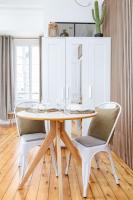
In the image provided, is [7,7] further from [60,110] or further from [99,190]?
[99,190]

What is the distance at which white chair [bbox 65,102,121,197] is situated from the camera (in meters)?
2.47

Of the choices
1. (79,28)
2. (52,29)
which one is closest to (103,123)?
(52,29)

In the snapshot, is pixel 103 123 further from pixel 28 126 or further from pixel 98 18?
pixel 98 18

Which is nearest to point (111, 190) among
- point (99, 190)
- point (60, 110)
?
point (99, 190)

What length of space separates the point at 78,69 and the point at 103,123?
1541 mm

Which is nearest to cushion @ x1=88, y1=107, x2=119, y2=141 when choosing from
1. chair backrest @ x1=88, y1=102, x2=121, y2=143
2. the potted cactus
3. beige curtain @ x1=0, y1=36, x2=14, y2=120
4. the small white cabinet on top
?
chair backrest @ x1=88, y1=102, x2=121, y2=143

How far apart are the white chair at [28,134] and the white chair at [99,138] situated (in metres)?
0.45

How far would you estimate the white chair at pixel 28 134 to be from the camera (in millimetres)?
2781

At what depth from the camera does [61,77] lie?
13.6 feet

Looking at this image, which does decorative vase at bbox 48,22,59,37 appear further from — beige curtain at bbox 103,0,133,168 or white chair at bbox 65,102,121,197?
white chair at bbox 65,102,121,197

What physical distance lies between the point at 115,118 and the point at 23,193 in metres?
1.22

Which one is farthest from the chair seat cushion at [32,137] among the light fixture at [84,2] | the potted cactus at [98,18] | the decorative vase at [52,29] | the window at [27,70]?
the window at [27,70]

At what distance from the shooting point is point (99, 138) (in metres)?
2.92

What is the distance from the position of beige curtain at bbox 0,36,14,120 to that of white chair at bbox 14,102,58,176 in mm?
3836
